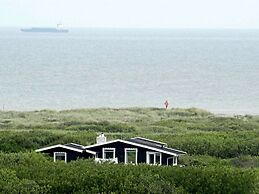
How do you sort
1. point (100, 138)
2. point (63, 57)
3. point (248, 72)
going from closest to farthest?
point (100, 138), point (248, 72), point (63, 57)

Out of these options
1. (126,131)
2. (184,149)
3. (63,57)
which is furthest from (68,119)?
(63,57)

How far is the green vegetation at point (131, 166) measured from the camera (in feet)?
86.7

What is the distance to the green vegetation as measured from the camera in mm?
26422

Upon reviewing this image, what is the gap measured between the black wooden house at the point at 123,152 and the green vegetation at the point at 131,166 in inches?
45.1

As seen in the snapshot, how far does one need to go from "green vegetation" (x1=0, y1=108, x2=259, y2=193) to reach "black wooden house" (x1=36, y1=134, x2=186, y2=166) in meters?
1.15

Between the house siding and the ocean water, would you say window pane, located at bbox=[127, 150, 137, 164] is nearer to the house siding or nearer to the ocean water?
the house siding

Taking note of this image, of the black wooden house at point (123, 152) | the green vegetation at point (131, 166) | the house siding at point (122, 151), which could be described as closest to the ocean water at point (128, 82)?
the green vegetation at point (131, 166)

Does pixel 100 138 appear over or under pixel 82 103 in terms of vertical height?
over

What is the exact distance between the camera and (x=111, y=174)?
27.1 metres

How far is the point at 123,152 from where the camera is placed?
1358 inches

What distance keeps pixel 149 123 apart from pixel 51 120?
9.29 meters

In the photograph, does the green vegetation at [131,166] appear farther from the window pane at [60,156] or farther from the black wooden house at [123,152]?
the black wooden house at [123,152]

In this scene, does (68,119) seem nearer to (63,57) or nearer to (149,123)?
(149,123)

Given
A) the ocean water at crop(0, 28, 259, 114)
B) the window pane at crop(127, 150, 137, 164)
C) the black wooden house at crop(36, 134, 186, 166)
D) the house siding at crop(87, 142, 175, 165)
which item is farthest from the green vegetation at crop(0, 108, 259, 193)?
the ocean water at crop(0, 28, 259, 114)
